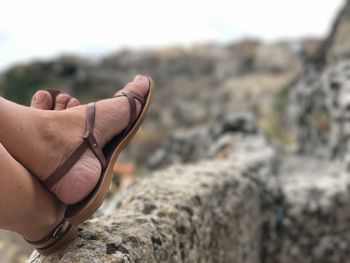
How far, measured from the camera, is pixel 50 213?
1888 millimetres

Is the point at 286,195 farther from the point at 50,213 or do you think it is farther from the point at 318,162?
the point at 50,213

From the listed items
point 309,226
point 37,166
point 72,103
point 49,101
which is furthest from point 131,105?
point 309,226

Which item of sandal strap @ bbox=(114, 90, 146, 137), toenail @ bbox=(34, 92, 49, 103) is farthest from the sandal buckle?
toenail @ bbox=(34, 92, 49, 103)

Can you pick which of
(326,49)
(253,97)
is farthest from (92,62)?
(326,49)

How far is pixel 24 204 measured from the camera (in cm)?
178

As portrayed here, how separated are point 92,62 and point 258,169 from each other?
45.9 m

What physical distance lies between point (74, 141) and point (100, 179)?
0.18 metres

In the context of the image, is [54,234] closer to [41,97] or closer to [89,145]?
[89,145]

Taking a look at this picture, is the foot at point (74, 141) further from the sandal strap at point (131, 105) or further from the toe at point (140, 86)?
the toe at point (140, 86)

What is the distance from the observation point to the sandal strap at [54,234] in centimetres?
186

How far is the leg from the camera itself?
171cm

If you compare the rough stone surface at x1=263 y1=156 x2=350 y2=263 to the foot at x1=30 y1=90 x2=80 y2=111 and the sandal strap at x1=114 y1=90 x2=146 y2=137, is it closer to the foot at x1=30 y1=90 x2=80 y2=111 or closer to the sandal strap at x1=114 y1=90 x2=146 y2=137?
the sandal strap at x1=114 y1=90 x2=146 y2=137

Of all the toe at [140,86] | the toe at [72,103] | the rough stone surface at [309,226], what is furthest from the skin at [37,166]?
the rough stone surface at [309,226]

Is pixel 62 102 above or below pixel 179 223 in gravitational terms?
above
